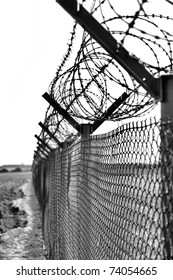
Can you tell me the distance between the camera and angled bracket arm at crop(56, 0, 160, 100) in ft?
8.63

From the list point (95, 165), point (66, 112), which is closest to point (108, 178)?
point (95, 165)

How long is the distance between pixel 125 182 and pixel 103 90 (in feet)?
3.73

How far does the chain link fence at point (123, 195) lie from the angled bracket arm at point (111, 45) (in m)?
0.22

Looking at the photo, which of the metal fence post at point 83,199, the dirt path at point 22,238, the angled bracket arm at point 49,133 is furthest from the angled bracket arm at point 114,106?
the dirt path at point 22,238

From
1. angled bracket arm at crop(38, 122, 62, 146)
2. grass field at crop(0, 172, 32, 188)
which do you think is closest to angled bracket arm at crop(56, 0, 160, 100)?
angled bracket arm at crop(38, 122, 62, 146)

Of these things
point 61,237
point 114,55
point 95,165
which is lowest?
point 61,237

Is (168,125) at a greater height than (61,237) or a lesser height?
greater

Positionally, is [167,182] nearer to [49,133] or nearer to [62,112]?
[62,112]

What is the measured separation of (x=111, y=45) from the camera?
9.07 ft

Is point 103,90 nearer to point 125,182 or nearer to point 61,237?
point 125,182

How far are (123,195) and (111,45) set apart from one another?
2.26 feet

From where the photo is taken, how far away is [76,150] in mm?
5164

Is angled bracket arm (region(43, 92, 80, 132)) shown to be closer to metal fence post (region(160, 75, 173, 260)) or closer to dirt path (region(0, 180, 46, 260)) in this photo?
metal fence post (region(160, 75, 173, 260))

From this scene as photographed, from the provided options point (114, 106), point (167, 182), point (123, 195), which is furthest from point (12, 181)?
point (167, 182)
